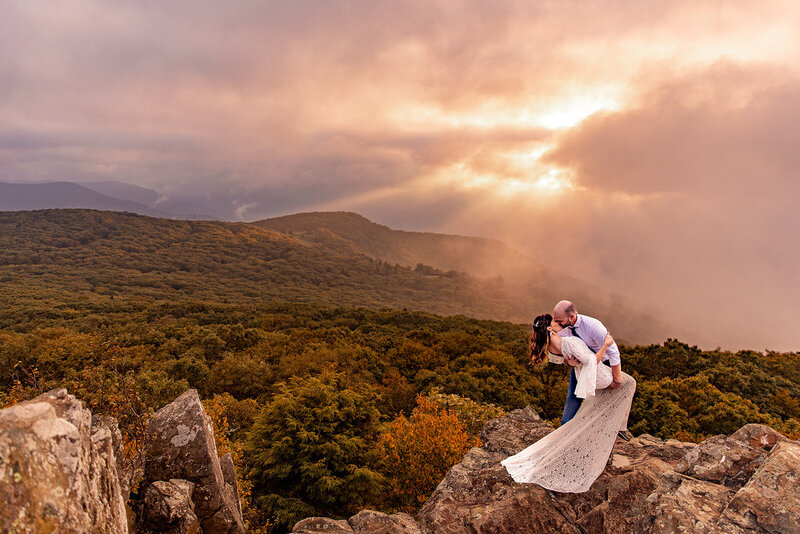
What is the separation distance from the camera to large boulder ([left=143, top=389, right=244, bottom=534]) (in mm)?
8848

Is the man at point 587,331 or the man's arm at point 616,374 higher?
the man at point 587,331

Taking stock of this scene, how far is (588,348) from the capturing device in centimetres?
760

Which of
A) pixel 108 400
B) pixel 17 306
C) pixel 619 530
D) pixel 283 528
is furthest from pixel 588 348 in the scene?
pixel 17 306

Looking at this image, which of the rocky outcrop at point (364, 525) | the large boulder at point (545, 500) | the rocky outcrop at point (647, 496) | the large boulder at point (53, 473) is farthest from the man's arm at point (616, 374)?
the large boulder at point (53, 473)

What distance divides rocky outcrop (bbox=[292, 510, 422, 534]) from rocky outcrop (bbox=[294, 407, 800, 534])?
0.04 meters

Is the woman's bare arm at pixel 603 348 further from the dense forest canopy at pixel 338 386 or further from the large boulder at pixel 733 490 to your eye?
the dense forest canopy at pixel 338 386

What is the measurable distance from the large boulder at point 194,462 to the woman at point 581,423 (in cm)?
729

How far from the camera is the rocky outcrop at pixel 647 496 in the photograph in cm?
576

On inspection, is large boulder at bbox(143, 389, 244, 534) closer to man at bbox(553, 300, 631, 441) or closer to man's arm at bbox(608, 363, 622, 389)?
man at bbox(553, 300, 631, 441)

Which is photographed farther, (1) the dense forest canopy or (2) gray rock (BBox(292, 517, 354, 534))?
(1) the dense forest canopy

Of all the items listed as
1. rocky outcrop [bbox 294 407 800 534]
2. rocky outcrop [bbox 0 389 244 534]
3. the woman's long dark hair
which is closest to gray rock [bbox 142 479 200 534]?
rocky outcrop [bbox 0 389 244 534]

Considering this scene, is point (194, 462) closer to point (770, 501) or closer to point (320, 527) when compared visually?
point (320, 527)

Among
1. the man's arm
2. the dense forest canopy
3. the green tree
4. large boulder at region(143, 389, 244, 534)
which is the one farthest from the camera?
the dense forest canopy

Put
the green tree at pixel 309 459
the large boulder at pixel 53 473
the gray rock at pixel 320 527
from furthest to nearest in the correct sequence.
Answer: the green tree at pixel 309 459
the gray rock at pixel 320 527
the large boulder at pixel 53 473
